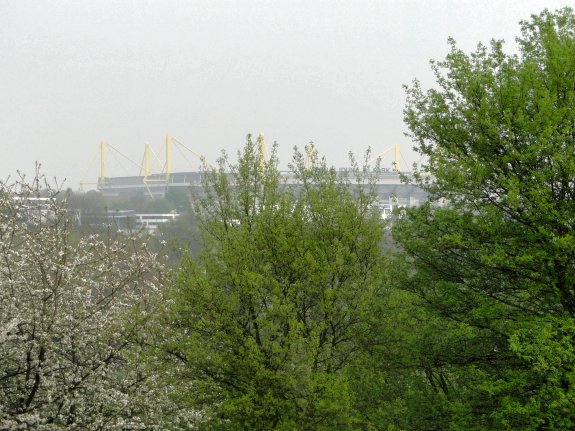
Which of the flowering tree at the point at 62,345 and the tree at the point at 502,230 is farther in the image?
the flowering tree at the point at 62,345

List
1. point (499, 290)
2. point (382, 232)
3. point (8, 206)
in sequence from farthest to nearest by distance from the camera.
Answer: point (8, 206) → point (382, 232) → point (499, 290)

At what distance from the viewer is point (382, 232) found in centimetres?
1619

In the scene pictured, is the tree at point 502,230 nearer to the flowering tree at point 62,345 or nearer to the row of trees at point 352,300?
the row of trees at point 352,300

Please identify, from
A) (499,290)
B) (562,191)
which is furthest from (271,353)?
(562,191)

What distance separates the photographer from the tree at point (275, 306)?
1423cm

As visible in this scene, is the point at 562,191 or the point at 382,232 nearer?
the point at 562,191

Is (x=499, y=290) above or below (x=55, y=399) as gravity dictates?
above

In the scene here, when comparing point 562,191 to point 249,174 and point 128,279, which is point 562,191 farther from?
point 128,279

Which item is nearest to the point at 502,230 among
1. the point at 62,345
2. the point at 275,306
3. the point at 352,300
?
the point at 352,300

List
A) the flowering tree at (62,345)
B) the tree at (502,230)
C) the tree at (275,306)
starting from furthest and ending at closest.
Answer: the flowering tree at (62,345) → the tree at (275,306) → the tree at (502,230)

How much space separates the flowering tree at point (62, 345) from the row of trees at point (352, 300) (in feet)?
0.16

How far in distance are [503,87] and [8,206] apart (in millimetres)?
10322

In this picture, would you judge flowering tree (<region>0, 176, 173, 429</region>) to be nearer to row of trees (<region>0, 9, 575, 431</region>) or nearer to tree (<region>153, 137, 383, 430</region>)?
row of trees (<region>0, 9, 575, 431</region>)

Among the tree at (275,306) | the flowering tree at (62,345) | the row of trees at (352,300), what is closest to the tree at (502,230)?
the row of trees at (352,300)
